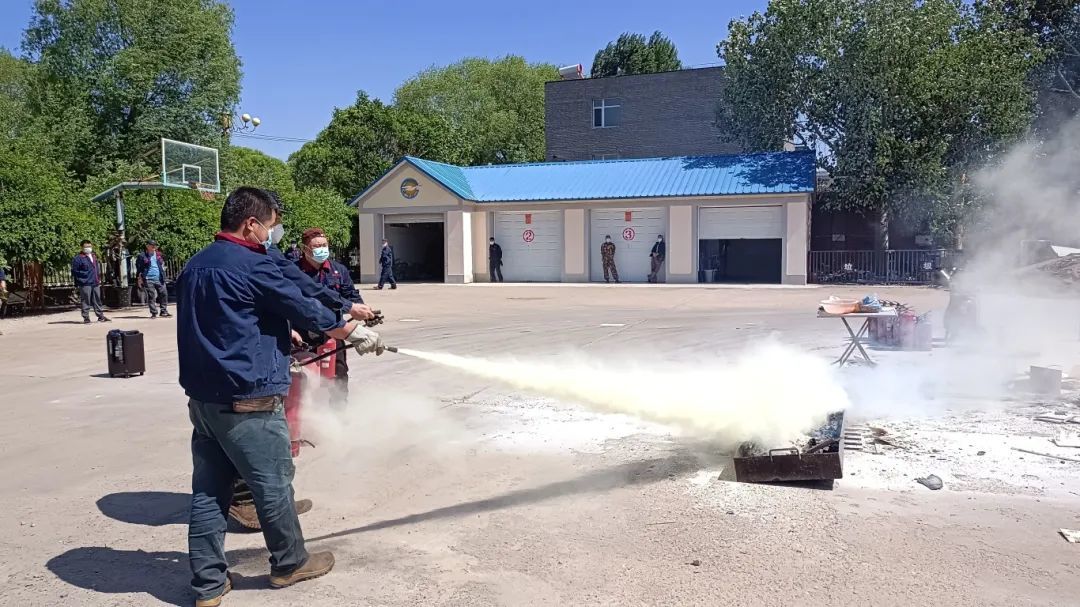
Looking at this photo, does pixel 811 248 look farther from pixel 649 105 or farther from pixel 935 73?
pixel 649 105

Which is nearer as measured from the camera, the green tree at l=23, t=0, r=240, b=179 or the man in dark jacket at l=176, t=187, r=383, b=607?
the man in dark jacket at l=176, t=187, r=383, b=607

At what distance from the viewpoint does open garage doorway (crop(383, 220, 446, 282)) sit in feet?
116

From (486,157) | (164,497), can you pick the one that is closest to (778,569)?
(164,497)

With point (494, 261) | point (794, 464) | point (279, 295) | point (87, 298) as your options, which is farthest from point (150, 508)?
point (494, 261)

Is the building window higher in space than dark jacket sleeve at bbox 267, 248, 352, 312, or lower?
higher

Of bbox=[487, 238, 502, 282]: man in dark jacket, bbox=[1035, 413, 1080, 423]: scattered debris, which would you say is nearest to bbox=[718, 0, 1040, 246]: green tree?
bbox=[487, 238, 502, 282]: man in dark jacket

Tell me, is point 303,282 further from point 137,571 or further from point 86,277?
point 86,277

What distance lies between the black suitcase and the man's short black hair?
729 cm

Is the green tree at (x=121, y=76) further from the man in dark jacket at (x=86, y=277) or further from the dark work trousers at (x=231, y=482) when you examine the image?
the dark work trousers at (x=231, y=482)

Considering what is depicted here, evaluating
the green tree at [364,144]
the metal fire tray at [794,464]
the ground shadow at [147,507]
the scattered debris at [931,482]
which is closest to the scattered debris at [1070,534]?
the scattered debris at [931,482]

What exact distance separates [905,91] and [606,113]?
63.2 feet

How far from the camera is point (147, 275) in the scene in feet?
60.1

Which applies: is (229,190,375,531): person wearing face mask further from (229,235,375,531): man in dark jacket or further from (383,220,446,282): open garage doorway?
(383,220,446,282): open garage doorway

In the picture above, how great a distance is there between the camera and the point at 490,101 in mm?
59031
